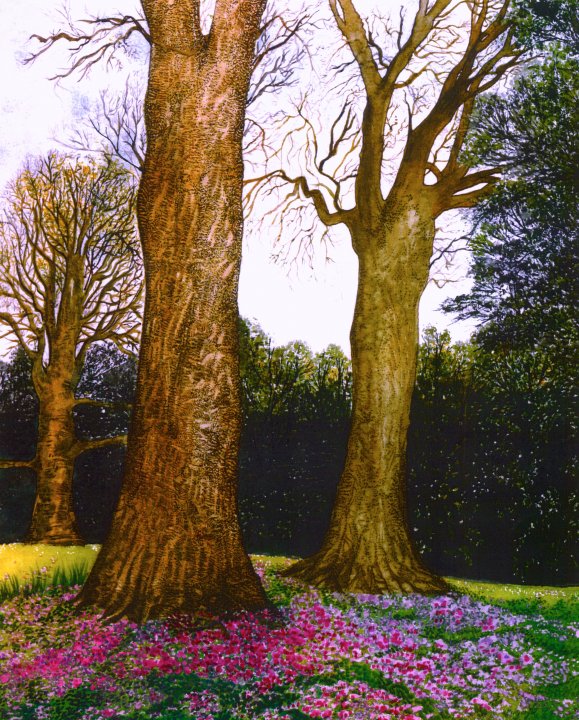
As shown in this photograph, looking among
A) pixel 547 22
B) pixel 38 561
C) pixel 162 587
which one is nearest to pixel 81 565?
pixel 38 561

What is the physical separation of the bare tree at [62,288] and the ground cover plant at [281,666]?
15.1ft

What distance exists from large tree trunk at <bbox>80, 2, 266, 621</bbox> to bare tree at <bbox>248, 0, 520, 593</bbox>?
244cm

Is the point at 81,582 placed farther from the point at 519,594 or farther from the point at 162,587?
the point at 519,594

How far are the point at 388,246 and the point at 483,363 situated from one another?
9.46 ft

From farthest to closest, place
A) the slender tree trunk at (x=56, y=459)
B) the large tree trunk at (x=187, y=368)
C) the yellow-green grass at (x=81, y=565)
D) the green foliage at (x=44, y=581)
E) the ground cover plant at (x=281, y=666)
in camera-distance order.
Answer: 1. the slender tree trunk at (x=56, y=459)
2. the yellow-green grass at (x=81, y=565)
3. the green foliage at (x=44, y=581)
4. the large tree trunk at (x=187, y=368)
5. the ground cover plant at (x=281, y=666)

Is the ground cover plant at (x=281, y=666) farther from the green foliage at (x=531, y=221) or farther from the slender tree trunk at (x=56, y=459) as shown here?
the slender tree trunk at (x=56, y=459)

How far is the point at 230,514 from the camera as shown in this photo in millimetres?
6723

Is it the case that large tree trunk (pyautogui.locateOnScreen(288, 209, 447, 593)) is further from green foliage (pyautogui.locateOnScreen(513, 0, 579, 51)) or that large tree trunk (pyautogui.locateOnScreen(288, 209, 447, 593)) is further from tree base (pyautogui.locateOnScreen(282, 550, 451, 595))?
green foliage (pyautogui.locateOnScreen(513, 0, 579, 51))

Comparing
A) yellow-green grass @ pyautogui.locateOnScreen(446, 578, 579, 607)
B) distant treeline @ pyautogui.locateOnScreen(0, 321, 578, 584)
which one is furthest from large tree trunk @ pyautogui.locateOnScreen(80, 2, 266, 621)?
distant treeline @ pyautogui.locateOnScreen(0, 321, 578, 584)

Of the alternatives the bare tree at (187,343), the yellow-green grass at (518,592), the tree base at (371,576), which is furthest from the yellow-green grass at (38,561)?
the yellow-green grass at (518,592)

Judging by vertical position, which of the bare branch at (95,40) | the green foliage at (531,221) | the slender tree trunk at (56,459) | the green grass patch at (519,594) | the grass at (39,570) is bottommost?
the green grass patch at (519,594)

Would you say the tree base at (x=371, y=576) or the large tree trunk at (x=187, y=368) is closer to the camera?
the large tree trunk at (x=187, y=368)

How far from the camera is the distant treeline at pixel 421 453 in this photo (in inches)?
426

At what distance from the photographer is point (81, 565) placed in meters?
8.27
